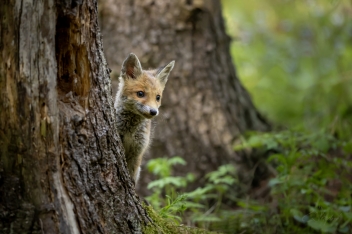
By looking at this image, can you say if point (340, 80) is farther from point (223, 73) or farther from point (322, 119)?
point (223, 73)

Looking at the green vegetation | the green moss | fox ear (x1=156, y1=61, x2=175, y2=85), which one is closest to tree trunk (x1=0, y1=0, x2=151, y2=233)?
the green moss

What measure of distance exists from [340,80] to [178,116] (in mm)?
2848

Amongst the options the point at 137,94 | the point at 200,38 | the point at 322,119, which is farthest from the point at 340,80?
the point at 137,94

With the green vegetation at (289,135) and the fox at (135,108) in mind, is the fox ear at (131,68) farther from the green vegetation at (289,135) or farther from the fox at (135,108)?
the green vegetation at (289,135)

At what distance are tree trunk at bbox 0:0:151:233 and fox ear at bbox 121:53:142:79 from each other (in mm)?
1588

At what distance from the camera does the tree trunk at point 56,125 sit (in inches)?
114

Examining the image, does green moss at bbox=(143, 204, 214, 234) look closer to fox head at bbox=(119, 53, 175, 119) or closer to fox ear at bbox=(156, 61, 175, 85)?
fox head at bbox=(119, 53, 175, 119)

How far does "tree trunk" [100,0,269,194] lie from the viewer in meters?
6.92

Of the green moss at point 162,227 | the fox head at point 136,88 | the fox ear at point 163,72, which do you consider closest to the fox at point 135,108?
the fox head at point 136,88

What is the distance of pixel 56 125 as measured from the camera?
305 centimetres

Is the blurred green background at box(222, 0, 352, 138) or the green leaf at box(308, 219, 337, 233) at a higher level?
the blurred green background at box(222, 0, 352, 138)

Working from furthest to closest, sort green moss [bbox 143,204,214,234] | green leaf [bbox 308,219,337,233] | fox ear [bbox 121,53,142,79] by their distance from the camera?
1. fox ear [bbox 121,53,142,79]
2. green leaf [bbox 308,219,337,233]
3. green moss [bbox 143,204,214,234]

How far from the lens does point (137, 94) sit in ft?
16.7

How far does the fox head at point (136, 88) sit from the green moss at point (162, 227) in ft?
4.14
